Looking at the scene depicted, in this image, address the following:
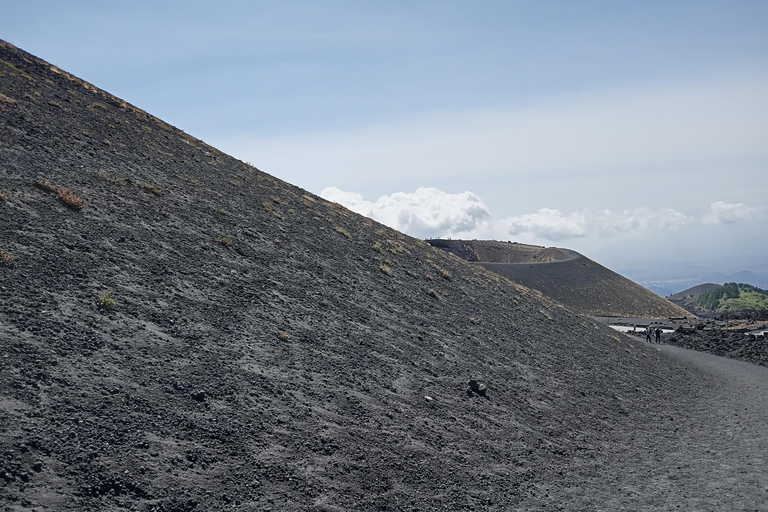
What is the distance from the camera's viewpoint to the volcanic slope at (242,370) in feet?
29.7

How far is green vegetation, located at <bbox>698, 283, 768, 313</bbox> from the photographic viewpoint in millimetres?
116406

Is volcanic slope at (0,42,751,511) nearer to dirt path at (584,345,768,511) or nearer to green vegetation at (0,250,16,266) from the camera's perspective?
green vegetation at (0,250,16,266)

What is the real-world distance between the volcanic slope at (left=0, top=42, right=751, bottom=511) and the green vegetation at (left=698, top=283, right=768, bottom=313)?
106013mm

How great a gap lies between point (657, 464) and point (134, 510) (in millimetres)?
13543

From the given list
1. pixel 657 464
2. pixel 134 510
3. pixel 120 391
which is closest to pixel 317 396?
pixel 120 391

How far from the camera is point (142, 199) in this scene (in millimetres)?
21688

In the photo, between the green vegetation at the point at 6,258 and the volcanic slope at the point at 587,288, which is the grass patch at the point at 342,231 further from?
the volcanic slope at the point at 587,288

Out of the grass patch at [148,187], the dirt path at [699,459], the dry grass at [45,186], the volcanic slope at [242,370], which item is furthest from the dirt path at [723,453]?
the grass patch at [148,187]

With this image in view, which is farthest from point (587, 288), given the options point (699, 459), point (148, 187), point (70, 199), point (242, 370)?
point (242, 370)

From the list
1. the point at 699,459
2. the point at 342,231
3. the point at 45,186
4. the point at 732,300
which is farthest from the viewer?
the point at 732,300

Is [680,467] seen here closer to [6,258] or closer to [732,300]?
[6,258]

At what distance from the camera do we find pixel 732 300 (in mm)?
123062

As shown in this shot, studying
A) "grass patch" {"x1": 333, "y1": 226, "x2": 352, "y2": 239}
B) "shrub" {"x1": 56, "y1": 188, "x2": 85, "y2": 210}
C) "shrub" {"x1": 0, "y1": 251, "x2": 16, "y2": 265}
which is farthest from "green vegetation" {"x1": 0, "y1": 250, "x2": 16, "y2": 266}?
"grass patch" {"x1": 333, "y1": 226, "x2": 352, "y2": 239}

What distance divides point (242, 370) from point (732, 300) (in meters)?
138
